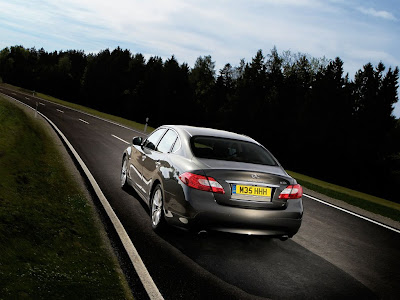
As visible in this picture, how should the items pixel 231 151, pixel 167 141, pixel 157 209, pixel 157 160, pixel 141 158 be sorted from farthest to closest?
1. pixel 141 158
2. pixel 167 141
3. pixel 231 151
4. pixel 157 160
5. pixel 157 209

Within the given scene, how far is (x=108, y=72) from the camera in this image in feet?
285

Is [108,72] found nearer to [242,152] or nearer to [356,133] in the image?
[356,133]

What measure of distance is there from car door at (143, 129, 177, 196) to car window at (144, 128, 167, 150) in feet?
0.34

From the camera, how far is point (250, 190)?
4.88m

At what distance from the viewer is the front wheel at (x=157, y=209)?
547 cm

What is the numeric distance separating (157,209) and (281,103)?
57086mm

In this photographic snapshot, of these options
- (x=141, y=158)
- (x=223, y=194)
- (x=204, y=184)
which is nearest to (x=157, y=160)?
(x=141, y=158)

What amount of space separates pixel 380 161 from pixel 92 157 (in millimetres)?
44458

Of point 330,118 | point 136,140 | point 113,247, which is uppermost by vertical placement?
point 330,118

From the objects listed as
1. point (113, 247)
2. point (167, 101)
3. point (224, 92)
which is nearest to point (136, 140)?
point (113, 247)

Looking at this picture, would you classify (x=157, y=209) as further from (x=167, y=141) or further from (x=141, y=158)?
(x=141, y=158)

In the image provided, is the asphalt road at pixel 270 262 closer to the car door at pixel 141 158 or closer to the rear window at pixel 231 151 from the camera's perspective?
the car door at pixel 141 158

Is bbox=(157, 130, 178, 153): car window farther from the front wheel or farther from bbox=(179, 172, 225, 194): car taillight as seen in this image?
bbox=(179, 172, 225, 194): car taillight

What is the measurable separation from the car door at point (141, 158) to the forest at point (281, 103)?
41072 mm
